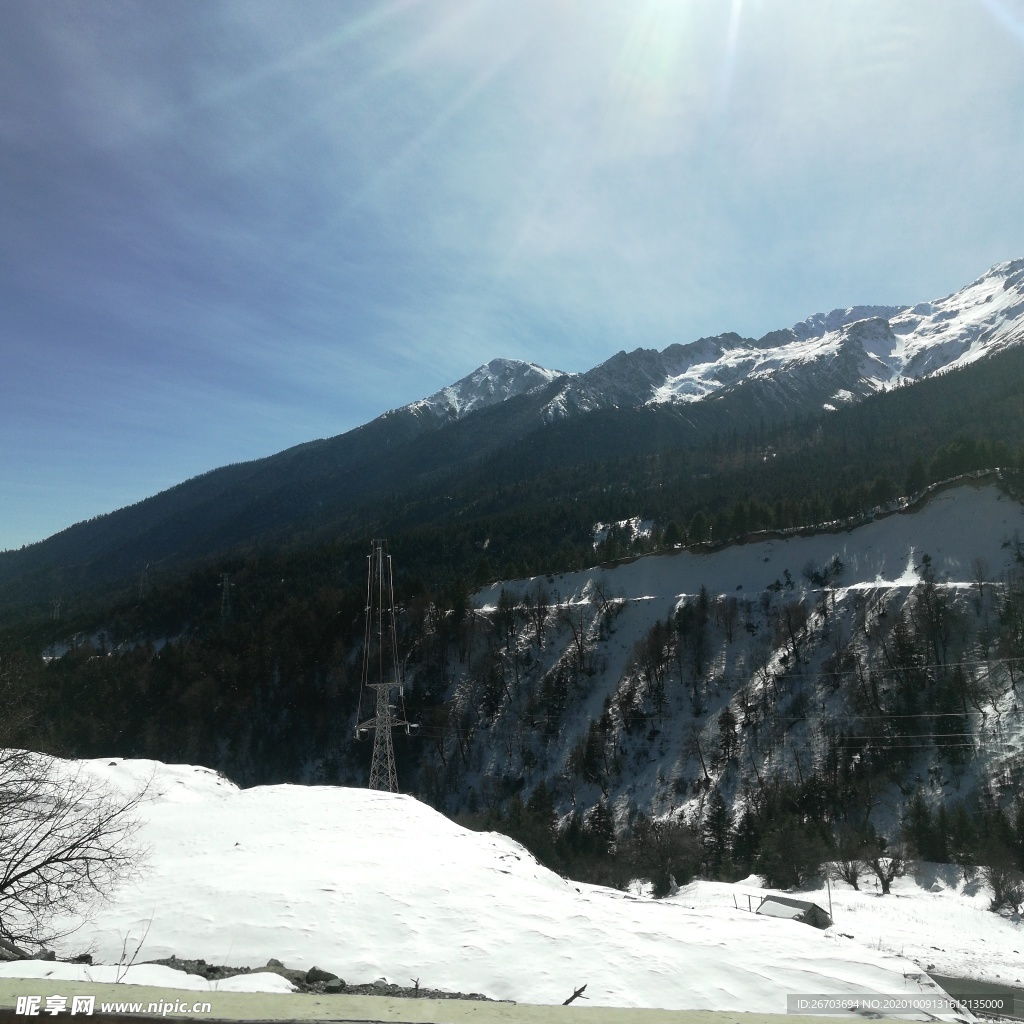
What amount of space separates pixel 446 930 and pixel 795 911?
52.3ft

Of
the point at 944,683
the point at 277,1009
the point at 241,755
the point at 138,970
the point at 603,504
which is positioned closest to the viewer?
the point at 277,1009

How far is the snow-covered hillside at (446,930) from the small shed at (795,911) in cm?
765

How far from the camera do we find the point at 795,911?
70.0 ft

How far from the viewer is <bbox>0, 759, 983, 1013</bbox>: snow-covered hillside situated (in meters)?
9.27

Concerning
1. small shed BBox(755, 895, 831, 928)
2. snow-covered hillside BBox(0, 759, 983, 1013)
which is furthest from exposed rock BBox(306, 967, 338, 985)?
small shed BBox(755, 895, 831, 928)

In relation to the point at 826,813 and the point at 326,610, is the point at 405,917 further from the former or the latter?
the point at 326,610

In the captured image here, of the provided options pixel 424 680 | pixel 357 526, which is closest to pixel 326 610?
pixel 424 680

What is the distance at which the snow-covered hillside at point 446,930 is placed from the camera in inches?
365

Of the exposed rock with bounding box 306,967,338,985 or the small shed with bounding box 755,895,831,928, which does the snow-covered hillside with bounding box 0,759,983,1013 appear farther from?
the small shed with bounding box 755,895,831,928

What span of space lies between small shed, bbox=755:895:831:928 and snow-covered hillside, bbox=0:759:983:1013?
7.65m

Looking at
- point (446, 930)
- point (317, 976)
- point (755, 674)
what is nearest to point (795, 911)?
point (446, 930)

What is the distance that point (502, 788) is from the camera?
52938mm

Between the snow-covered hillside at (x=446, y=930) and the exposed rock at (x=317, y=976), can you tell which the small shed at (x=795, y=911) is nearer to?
the snow-covered hillside at (x=446, y=930)

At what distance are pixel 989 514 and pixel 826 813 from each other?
30.4 metres
